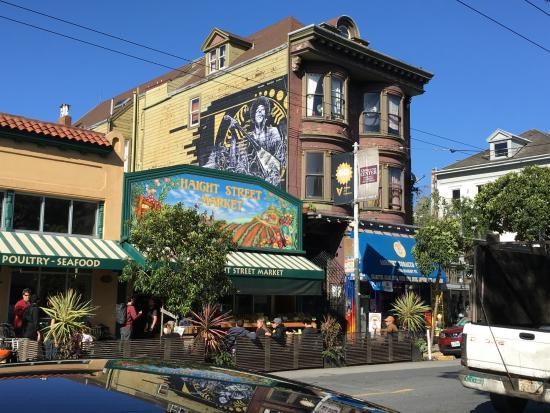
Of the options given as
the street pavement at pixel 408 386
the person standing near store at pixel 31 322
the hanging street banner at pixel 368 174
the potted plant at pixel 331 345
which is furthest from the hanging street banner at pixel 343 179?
the person standing near store at pixel 31 322

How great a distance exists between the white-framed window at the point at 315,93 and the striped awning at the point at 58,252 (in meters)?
11.6

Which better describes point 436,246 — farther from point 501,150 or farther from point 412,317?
point 501,150

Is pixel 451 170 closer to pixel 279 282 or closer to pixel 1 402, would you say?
pixel 279 282

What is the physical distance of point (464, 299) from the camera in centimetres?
3638

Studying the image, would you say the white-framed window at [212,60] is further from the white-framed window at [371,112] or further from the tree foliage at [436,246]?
the tree foliage at [436,246]

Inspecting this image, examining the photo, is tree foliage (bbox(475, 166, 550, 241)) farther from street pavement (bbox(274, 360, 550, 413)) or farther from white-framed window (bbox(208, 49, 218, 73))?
white-framed window (bbox(208, 49, 218, 73))

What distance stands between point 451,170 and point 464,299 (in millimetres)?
16597

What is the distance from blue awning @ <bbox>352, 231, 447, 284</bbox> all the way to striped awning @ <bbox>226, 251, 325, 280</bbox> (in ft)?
12.1

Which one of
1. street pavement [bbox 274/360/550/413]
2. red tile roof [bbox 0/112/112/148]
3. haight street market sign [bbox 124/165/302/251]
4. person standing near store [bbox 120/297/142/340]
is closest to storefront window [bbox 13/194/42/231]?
red tile roof [bbox 0/112/112/148]

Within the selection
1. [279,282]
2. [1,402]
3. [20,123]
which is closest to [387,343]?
A: [279,282]

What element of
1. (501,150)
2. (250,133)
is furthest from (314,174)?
(501,150)

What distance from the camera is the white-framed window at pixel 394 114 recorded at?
92.0 ft

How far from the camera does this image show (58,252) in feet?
50.8

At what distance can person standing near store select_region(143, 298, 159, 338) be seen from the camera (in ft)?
57.3
